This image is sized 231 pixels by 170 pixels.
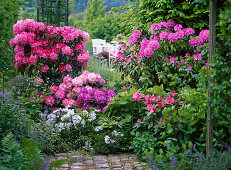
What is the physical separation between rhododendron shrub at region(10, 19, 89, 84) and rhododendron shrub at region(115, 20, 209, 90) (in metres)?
1.01

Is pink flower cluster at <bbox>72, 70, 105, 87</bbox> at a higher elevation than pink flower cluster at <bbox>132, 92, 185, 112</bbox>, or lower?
higher

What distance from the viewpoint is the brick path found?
3.47 m

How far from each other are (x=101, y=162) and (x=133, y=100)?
95cm

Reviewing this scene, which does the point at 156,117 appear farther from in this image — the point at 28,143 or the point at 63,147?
the point at 28,143

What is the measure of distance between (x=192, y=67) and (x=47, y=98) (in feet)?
7.64

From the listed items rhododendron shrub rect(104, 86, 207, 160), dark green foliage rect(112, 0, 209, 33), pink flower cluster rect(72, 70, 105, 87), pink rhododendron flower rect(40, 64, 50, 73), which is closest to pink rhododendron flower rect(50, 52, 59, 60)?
pink rhododendron flower rect(40, 64, 50, 73)

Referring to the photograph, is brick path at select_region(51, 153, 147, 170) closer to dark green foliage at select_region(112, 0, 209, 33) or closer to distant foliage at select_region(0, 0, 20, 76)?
dark green foliage at select_region(112, 0, 209, 33)

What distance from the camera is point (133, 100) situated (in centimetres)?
410

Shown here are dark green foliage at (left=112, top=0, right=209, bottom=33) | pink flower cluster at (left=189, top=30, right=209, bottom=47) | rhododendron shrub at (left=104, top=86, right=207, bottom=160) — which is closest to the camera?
rhododendron shrub at (left=104, top=86, right=207, bottom=160)

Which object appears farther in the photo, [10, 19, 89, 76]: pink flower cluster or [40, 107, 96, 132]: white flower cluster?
[10, 19, 89, 76]: pink flower cluster

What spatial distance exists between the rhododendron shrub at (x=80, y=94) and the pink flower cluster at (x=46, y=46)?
0.49 meters

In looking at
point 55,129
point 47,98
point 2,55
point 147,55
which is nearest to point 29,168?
point 55,129

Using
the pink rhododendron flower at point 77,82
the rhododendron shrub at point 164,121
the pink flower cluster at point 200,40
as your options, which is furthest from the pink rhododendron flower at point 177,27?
the pink rhododendron flower at point 77,82

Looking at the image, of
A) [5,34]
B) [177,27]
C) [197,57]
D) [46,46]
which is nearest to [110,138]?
[197,57]
